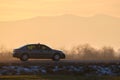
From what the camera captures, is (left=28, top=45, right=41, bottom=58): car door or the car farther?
(left=28, top=45, right=41, bottom=58): car door

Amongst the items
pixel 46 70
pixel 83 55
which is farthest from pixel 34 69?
pixel 83 55

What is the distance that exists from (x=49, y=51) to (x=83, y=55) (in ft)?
113

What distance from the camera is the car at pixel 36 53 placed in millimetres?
58441

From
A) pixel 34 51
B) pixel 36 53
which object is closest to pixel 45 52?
pixel 36 53

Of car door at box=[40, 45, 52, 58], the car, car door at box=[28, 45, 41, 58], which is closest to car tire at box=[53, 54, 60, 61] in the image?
the car

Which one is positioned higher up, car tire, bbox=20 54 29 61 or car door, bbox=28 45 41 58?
car door, bbox=28 45 41 58

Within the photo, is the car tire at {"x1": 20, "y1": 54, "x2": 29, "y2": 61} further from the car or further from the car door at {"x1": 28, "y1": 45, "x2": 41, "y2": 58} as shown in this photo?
the car door at {"x1": 28, "y1": 45, "x2": 41, "y2": 58}

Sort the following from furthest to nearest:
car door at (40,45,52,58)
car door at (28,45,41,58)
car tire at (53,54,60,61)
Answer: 1. car tire at (53,54,60,61)
2. car door at (40,45,52,58)
3. car door at (28,45,41,58)

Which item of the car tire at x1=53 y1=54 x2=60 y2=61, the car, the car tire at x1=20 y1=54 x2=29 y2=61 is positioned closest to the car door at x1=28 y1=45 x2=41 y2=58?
the car

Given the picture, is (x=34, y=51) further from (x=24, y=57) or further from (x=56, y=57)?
(x=56, y=57)

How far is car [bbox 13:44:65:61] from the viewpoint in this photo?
58.4m

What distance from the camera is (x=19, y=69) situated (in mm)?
53656

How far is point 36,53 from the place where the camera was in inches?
2325

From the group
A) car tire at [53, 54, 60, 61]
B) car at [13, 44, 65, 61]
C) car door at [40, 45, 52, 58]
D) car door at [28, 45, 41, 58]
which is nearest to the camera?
car at [13, 44, 65, 61]
